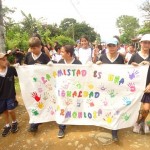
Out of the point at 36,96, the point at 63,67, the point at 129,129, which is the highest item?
the point at 63,67

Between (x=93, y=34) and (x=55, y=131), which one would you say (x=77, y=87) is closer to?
(x=55, y=131)

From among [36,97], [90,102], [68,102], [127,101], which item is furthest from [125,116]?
[36,97]

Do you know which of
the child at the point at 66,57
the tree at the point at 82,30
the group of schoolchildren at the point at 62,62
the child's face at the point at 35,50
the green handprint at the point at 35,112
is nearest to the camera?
the group of schoolchildren at the point at 62,62

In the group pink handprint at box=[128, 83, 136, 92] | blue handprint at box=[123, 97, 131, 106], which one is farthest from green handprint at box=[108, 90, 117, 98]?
pink handprint at box=[128, 83, 136, 92]

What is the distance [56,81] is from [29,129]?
1.07 metres

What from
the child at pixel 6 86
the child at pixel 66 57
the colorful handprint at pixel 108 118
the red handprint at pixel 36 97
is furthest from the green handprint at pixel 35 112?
the colorful handprint at pixel 108 118

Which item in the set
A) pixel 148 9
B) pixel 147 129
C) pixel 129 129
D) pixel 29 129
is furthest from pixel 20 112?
pixel 148 9

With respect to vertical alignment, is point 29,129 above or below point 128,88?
below

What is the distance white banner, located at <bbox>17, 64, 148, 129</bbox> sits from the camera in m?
4.10

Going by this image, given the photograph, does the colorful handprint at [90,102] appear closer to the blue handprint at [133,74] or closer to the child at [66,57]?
the child at [66,57]

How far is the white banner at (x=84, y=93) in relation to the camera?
4.10 m

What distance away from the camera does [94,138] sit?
13.6 ft

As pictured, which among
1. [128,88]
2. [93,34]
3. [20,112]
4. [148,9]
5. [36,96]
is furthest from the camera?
[93,34]

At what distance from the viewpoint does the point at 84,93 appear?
14.0 feet
